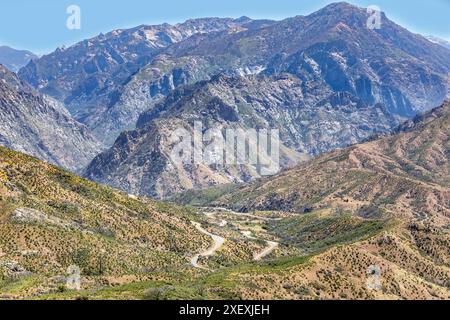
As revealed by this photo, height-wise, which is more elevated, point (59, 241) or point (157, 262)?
point (59, 241)

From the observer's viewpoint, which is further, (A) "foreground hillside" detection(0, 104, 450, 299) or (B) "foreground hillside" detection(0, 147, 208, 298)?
(B) "foreground hillside" detection(0, 147, 208, 298)

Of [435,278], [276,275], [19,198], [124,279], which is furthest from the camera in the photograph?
[19,198]

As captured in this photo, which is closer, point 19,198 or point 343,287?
point 343,287

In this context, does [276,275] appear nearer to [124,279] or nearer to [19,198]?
[124,279]

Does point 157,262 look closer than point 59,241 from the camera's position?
No

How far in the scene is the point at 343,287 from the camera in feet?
430

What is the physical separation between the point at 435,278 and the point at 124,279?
247 ft

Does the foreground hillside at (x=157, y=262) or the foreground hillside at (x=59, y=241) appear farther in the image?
the foreground hillside at (x=59, y=241)
